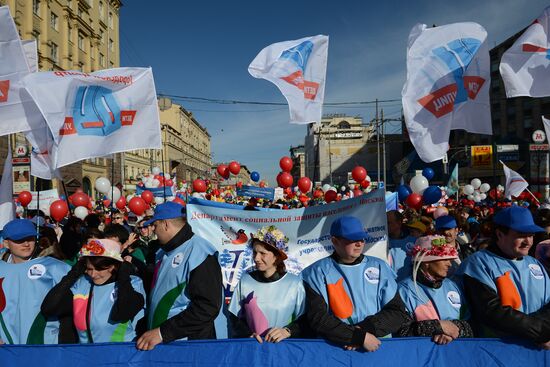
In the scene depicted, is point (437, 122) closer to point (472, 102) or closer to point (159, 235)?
point (472, 102)

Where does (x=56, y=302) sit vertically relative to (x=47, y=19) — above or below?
below

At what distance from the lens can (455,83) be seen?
5.57 metres

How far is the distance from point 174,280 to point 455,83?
15.0 feet

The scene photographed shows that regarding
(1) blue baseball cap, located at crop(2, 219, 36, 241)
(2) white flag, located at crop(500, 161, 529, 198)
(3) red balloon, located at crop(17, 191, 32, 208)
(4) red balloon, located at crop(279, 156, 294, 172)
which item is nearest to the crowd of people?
(1) blue baseball cap, located at crop(2, 219, 36, 241)

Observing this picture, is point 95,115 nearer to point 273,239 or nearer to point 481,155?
point 273,239

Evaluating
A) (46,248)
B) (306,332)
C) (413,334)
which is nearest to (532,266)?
(413,334)

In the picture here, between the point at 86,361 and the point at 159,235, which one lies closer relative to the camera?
the point at 86,361

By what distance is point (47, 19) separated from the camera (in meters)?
30.6

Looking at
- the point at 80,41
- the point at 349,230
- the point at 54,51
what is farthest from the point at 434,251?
the point at 80,41

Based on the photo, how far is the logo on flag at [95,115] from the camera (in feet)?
15.6

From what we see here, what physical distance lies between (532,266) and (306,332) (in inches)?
64.3

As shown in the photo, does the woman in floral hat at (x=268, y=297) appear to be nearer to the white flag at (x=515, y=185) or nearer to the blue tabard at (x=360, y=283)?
the blue tabard at (x=360, y=283)

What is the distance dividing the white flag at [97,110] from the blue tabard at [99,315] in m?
2.05

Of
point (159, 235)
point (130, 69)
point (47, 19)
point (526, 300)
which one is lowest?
point (526, 300)
